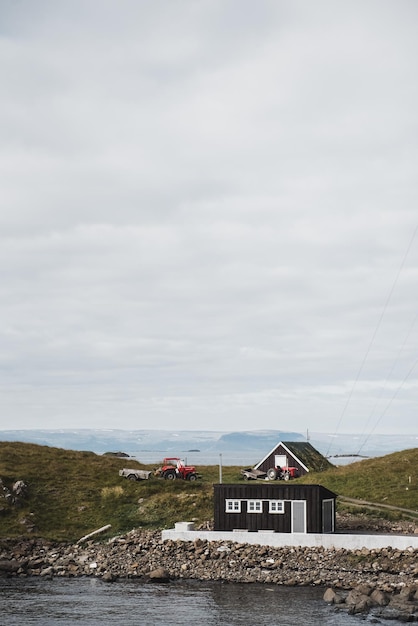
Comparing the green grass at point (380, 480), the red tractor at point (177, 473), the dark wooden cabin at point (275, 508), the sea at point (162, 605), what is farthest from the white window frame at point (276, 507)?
the red tractor at point (177, 473)

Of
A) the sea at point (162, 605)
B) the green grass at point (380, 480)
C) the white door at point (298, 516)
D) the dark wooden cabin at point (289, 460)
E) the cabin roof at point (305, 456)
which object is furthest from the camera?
the cabin roof at point (305, 456)

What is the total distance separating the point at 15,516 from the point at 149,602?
24525mm

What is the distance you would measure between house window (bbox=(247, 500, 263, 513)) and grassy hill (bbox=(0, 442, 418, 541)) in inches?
252

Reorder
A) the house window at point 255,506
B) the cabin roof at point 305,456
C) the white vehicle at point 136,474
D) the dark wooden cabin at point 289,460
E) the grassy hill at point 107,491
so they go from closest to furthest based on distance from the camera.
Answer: the house window at point 255,506
the grassy hill at point 107,491
the white vehicle at point 136,474
the dark wooden cabin at point 289,460
the cabin roof at point 305,456

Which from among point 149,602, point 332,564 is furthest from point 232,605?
point 332,564

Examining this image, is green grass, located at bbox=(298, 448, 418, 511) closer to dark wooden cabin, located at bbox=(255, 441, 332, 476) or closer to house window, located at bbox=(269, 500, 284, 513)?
dark wooden cabin, located at bbox=(255, 441, 332, 476)

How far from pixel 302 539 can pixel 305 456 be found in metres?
32.8

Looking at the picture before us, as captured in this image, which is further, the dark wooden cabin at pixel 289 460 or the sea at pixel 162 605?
the dark wooden cabin at pixel 289 460

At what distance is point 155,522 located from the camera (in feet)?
220

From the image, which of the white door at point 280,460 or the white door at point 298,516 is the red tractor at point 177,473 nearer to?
the white door at point 280,460

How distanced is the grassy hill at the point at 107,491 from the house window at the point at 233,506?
5144mm

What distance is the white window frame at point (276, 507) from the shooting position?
6075cm

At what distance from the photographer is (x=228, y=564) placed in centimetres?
5600

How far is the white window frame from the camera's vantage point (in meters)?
60.8
